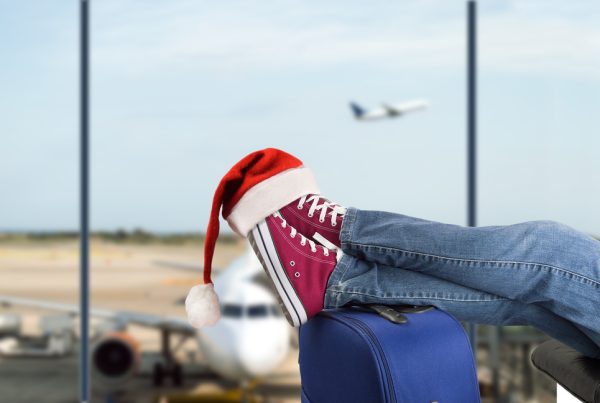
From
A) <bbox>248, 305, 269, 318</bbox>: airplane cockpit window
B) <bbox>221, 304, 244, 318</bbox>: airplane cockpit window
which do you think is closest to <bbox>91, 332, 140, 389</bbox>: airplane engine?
<bbox>221, 304, 244, 318</bbox>: airplane cockpit window

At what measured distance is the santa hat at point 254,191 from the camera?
1.03m

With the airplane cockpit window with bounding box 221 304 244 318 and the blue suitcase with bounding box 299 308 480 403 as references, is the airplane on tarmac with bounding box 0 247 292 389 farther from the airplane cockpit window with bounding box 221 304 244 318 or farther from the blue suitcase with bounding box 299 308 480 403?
the blue suitcase with bounding box 299 308 480 403

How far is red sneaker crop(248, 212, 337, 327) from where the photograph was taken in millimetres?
983

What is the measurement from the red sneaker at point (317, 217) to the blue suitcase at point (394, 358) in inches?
4.5

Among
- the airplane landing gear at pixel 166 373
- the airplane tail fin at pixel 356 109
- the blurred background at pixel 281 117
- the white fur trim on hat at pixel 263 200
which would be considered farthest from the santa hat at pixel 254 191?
the airplane landing gear at pixel 166 373

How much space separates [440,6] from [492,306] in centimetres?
254

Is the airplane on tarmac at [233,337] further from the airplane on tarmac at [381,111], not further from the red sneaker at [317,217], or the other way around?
the red sneaker at [317,217]

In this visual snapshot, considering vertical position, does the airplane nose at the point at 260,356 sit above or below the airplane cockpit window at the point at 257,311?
below

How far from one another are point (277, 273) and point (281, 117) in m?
2.19

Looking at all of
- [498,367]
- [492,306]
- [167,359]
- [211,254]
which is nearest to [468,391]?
[492,306]

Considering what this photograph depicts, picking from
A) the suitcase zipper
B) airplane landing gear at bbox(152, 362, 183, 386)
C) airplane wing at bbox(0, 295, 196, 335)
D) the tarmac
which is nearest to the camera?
the suitcase zipper

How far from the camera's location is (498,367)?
3178mm

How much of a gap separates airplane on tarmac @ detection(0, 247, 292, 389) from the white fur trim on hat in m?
2.60

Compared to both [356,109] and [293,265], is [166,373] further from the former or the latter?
[293,265]
